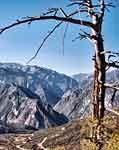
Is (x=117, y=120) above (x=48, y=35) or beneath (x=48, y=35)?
beneath

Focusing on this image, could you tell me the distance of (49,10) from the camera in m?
14.2

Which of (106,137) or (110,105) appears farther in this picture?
(110,105)

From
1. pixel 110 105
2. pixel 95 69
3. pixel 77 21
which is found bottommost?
pixel 110 105

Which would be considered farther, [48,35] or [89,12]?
[89,12]

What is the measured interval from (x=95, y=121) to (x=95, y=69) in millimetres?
1554

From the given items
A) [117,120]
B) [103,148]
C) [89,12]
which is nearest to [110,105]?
[117,120]

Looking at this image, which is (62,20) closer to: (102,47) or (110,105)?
(102,47)

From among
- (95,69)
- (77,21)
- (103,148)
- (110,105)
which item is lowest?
(103,148)

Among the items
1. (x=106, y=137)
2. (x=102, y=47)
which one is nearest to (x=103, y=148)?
(x=106, y=137)

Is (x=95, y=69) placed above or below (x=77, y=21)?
below

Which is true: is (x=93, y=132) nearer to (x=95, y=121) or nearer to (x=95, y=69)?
(x=95, y=121)

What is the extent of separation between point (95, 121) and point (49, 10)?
128 inches

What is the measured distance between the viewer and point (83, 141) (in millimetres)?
14398

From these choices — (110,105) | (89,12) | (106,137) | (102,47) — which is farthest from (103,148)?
(89,12)
